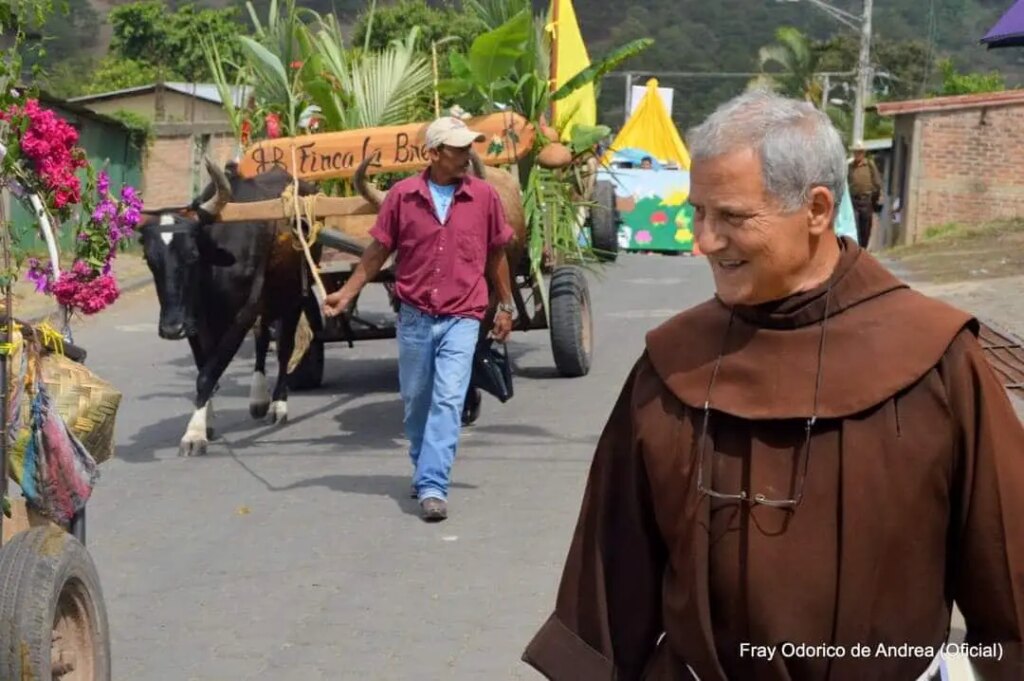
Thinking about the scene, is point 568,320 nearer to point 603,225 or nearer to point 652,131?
point 603,225

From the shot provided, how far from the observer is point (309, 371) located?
13336 millimetres

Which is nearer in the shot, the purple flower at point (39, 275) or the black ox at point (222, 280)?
the purple flower at point (39, 275)

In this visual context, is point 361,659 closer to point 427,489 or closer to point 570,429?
point 427,489

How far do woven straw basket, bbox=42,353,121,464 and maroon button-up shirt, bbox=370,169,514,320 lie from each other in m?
3.10

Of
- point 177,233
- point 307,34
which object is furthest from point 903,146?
point 177,233

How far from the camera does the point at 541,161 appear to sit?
39.8 ft

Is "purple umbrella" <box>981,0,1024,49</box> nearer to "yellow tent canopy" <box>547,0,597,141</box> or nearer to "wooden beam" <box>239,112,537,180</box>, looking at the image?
"yellow tent canopy" <box>547,0,597,141</box>

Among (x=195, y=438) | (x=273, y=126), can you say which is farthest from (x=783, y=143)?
(x=273, y=126)

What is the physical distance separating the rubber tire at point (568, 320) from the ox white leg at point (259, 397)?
92.8 inches

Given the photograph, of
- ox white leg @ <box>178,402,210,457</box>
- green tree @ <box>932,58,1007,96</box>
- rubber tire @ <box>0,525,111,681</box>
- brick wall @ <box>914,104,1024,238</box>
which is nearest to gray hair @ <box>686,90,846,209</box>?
rubber tire @ <box>0,525,111,681</box>

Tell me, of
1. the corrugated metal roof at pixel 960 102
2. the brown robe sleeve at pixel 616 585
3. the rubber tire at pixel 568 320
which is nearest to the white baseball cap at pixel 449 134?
the rubber tire at pixel 568 320

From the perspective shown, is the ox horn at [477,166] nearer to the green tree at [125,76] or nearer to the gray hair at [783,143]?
the gray hair at [783,143]

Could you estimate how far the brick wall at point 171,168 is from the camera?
30.6 metres

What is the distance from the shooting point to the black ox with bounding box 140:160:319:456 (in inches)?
426
